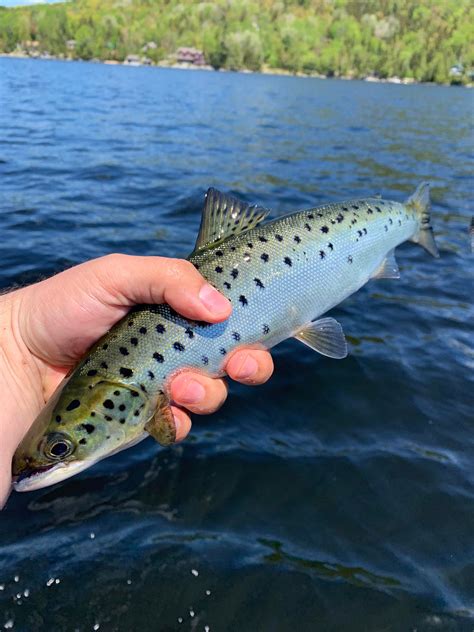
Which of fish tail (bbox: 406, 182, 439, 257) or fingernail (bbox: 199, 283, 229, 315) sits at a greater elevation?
fish tail (bbox: 406, 182, 439, 257)

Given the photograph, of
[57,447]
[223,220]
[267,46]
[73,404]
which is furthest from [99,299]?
[267,46]

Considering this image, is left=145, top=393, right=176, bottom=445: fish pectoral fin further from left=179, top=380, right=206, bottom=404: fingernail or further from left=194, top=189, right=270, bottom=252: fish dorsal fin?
left=194, top=189, right=270, bottom=252: fish dorsal fin

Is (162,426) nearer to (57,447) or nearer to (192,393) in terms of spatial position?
(192,393)

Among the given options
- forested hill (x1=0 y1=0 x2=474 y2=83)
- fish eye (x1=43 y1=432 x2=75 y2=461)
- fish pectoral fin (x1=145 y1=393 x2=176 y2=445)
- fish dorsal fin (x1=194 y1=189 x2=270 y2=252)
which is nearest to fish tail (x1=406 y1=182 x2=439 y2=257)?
fish dorsal fin (x1=194 y1=189 x2=270 y2=252)

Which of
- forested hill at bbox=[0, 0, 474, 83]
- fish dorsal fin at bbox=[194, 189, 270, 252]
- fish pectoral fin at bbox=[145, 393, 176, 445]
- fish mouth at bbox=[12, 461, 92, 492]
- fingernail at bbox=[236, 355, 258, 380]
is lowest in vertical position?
fish mouth at bbox=[12, 461, 92, 492]

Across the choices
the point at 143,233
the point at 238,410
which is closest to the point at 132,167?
the point at 143,233

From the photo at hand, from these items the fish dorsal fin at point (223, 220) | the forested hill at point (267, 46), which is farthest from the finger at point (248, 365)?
the forested hill at point (267, 46)

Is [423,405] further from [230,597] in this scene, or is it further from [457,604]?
[230,597]

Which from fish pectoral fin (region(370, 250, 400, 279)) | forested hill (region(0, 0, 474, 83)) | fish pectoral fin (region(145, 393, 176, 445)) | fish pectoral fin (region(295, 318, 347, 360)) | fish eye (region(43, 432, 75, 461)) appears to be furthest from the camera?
forested hill (region(0, 0, 474, 83))
